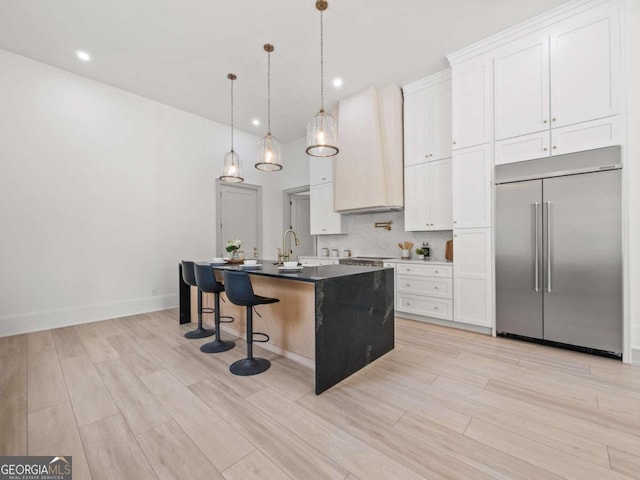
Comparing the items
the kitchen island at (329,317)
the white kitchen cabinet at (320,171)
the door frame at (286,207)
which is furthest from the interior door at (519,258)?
the door frame at (286,207)

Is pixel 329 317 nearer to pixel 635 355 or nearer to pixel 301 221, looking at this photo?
pixel 635 355

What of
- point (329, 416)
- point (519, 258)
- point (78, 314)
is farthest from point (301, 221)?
point (329, 416)

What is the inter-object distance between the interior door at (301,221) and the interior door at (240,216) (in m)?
0.88

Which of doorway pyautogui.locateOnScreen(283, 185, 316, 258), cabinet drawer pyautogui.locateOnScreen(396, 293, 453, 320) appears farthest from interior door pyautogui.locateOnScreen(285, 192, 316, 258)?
cabinet drawer pyautogui.locateOnScreen(396, 293, 453, 320)

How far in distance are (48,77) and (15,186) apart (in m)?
1.49

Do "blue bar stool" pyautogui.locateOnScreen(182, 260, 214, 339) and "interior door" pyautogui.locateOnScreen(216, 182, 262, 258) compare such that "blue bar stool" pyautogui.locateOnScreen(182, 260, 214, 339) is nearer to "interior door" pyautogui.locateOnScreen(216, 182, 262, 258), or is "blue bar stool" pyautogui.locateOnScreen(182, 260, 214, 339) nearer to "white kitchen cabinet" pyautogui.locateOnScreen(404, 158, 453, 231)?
"interior door" pyautogui.locateOnScreen(216, 182, 262, 258)

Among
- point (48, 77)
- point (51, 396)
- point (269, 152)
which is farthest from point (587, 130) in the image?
point (48, 77)

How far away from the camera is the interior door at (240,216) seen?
17.9 ft

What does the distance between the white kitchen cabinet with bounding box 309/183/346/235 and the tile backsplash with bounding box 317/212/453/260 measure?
0.87 feet

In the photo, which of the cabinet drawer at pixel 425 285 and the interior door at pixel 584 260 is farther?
the cabinet drawer at pixel 425 285

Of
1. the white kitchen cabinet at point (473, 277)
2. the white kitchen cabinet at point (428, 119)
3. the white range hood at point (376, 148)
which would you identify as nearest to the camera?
the white kitchen cabinet at point (473, 277)

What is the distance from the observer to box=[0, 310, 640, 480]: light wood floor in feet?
4.54

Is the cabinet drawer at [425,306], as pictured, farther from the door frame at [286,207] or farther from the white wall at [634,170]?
the door frame at [286,207]

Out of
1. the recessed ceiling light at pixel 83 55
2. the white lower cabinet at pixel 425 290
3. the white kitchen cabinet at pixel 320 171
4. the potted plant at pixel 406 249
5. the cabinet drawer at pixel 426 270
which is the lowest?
the white lower cabinet at pixel 425 290
